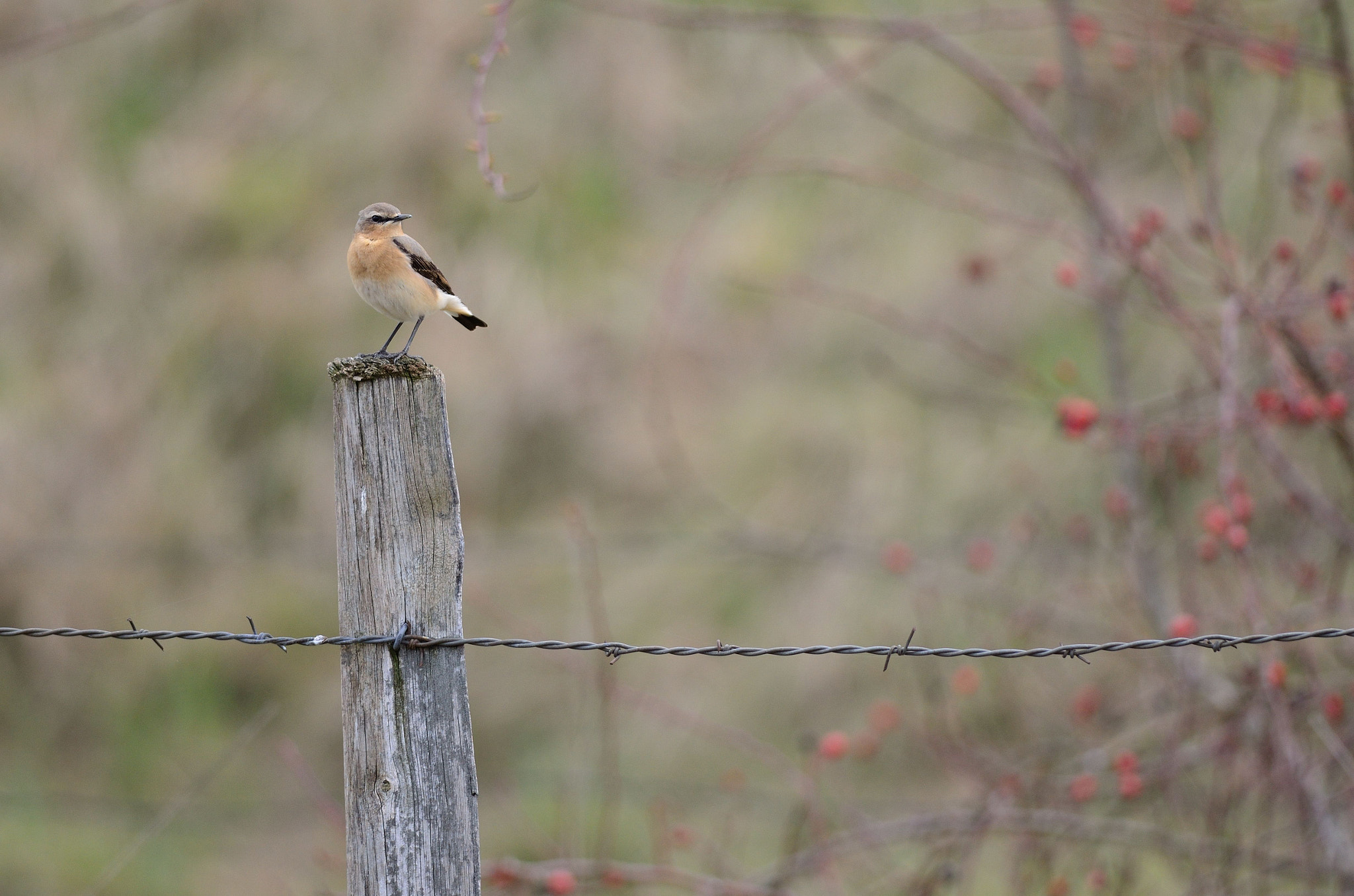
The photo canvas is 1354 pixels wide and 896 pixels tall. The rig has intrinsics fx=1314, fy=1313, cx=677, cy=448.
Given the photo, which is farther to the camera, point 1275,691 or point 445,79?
point 445,79

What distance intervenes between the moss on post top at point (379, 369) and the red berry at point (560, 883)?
6.26ft

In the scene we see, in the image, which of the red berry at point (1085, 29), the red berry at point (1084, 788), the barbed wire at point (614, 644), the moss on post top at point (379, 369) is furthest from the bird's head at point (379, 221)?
the red berry at point (1084, 788)

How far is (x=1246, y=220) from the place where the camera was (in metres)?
7.86

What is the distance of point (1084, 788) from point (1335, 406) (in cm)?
140

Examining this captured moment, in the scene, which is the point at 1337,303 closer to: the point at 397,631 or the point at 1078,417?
the point at 1078,417

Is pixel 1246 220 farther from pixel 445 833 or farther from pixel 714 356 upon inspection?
pixel 445 833

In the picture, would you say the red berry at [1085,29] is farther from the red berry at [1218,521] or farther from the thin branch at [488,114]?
the thin branch at [488,114]

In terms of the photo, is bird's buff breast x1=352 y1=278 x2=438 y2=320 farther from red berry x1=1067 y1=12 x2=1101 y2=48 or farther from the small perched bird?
red berry x1=1067 y1=12 x2=1101 y2=48

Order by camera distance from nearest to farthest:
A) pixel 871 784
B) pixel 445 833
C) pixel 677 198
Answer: pixel 445 833
pixel 871 784
pixel 677 198

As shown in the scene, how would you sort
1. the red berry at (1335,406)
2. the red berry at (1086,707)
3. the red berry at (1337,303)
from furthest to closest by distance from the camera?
the red berry at (1086,707) < the red berry at (1335,406) < the red berry at (1337,303)

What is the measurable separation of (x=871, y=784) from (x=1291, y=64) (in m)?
4.52

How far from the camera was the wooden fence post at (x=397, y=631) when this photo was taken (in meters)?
2.14

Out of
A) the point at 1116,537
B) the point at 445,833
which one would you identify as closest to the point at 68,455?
the point at 1116,537

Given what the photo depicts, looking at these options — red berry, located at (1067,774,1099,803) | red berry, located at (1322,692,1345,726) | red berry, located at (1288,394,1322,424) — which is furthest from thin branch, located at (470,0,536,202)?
red berry, located at (1322,692,1345,726)
